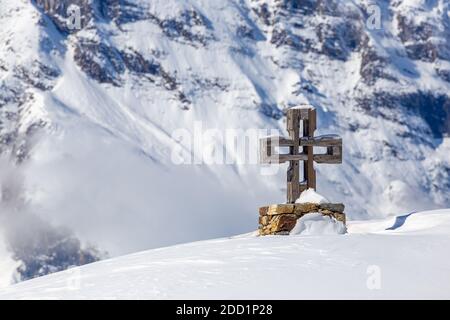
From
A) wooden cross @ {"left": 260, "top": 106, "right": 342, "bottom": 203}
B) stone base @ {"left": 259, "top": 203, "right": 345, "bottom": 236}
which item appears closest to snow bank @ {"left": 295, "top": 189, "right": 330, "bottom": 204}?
stone base @ {"left": 259, "top": 203, "right": 345, "bottom": 236}

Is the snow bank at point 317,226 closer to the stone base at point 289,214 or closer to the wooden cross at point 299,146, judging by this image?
the stone base at point 289,214

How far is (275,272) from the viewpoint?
1617 centimetres

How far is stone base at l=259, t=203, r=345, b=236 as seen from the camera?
2105cm

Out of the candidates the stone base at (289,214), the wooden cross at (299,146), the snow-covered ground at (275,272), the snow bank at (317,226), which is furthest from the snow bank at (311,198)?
the snow-covered ground at (275,272)

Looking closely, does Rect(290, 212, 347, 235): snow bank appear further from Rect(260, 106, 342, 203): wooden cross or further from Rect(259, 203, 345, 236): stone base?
Rect(260, 106, 342, 203): wooden cross

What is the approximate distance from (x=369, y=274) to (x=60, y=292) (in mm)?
3795

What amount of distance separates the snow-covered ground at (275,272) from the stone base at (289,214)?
1843 millimetres

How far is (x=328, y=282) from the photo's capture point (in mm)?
15664

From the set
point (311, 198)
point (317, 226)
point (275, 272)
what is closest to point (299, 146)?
point (311, 198)

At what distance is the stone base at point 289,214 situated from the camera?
2105 centimetres

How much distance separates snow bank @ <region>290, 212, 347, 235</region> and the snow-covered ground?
1730 millimetres

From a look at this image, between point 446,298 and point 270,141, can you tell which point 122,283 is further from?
point 270,141
